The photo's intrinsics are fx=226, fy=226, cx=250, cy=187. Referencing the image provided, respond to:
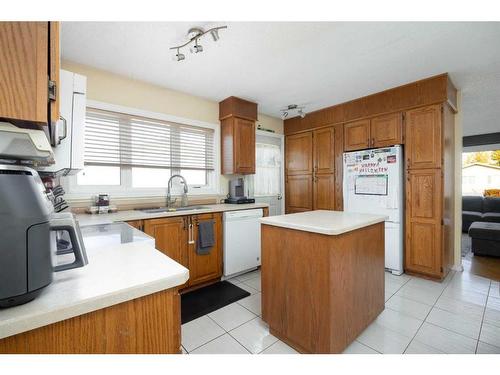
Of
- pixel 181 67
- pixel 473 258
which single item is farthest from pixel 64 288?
pixel 473 258

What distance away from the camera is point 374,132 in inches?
127

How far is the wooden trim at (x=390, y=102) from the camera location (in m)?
2.66

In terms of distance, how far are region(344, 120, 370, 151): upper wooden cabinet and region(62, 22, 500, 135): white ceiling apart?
45 centimetres

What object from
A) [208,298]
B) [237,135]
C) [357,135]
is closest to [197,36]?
[237,135]

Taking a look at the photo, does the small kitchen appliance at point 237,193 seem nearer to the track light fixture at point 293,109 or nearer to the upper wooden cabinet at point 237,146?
the upper wooden cabinet at point 237,146

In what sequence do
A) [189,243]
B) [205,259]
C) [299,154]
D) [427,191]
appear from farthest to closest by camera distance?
1. [299,154]
2. [427,191]
3. [205,259]
4. [189,243]

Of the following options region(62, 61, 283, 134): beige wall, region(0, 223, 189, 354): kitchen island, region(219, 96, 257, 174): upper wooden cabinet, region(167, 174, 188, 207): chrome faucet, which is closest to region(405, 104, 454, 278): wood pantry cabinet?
region(219, 96, 257, 174): upper wooden cabinet

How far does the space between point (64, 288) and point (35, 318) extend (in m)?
0.12

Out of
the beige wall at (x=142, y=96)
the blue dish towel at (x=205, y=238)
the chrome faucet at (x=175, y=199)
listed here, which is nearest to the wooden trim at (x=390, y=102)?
the beige wall at (x=142, y=96)

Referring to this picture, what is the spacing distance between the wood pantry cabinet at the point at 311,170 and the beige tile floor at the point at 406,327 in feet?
5.55

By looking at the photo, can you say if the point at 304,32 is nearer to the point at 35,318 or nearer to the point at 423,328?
the point at 35,318

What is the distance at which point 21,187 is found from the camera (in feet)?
1.75

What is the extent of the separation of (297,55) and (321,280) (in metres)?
2.04

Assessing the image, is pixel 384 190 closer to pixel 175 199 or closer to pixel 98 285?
pixel 175 199
